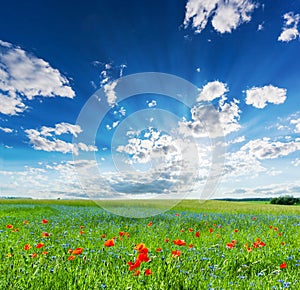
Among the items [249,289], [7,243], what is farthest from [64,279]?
[7,243]

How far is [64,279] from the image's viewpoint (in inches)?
135

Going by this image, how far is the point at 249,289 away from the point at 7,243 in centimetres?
465

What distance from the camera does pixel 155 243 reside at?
6.13 metres

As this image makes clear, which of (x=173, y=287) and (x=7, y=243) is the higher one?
(x=7, y=243)

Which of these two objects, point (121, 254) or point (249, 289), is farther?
point (121, 254)

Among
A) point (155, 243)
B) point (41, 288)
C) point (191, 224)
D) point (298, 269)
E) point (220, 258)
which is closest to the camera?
point (41, 288)

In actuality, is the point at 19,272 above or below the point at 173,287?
above

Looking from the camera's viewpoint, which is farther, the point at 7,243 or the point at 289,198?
the point at 289,198

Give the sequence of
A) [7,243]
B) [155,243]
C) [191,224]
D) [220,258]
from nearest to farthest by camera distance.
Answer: [220,258]
[7,243]
[155,243]
[191,224]

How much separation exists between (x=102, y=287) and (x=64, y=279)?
587mm

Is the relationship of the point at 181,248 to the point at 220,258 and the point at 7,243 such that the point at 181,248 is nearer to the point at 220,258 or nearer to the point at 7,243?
the point at 220,258

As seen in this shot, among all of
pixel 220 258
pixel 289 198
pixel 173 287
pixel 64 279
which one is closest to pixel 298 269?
pixel 220 258

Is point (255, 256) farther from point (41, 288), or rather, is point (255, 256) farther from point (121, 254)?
point (41, 288)

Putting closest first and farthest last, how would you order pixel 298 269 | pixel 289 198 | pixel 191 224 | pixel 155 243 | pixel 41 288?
pixel 41 288
pixel 298 269
pixel 155 243
pixel 191 224
pixel 289 198
